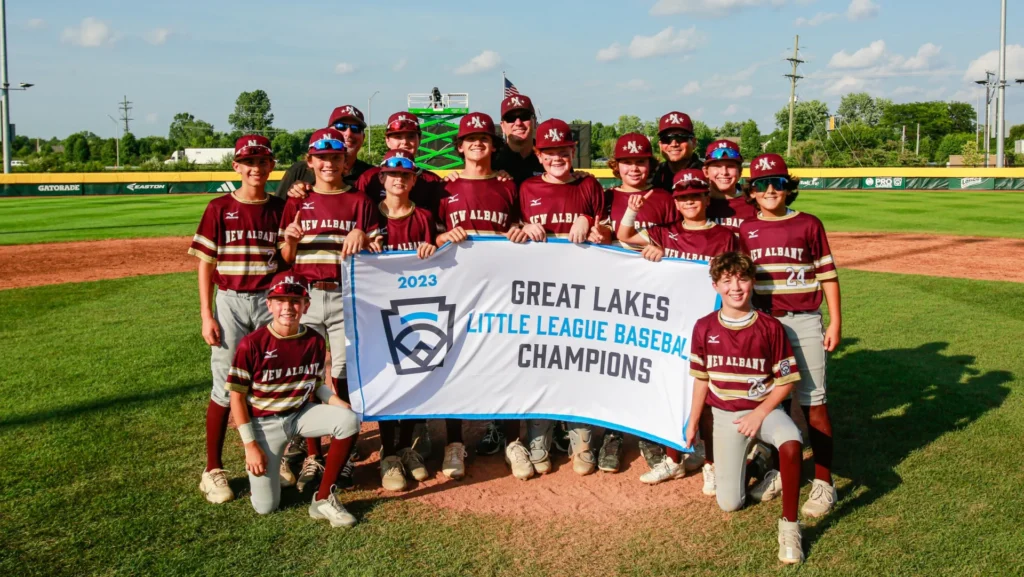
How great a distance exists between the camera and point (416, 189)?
550 centimetres

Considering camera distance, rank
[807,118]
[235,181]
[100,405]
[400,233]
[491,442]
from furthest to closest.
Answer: [807,118]
[235,181]
[100,405]
[491,442]
[400,233]

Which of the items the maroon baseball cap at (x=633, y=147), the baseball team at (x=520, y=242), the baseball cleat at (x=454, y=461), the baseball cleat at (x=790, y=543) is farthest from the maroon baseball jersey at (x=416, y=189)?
the baseball cleat at (x=790, y=543)

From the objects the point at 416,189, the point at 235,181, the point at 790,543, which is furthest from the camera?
the point at 235,181

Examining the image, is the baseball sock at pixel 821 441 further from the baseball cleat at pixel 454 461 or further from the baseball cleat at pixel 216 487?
the baseball cleat at pixel 216 487

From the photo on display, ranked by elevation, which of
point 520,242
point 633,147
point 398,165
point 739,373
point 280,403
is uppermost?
point 633,147

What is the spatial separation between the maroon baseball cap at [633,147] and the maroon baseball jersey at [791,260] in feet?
2.90

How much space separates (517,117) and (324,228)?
65.7 inches

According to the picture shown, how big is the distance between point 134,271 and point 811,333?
Result: 41.1ft

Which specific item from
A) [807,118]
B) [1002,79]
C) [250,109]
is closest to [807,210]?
[1002,79]

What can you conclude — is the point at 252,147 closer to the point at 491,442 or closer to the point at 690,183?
the point at 491,442

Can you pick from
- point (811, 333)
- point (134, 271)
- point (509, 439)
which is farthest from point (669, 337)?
point (134, 271)

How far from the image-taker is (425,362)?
→ 516 cm

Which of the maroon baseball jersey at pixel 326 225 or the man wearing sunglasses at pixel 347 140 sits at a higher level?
the man wearing sunglasses at pixel 347 140

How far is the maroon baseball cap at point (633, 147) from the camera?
512 centimetres
